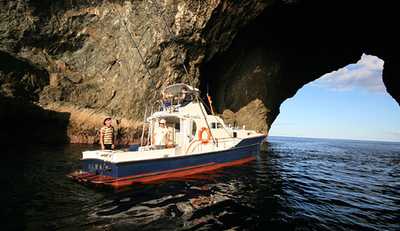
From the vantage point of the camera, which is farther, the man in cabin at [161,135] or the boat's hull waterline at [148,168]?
the man in cabin at [161,135]

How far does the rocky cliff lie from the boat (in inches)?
393

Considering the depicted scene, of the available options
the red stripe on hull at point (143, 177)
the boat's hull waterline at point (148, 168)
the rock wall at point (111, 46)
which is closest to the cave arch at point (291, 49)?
the rock wall at point (111, 46)

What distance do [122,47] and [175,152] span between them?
20.3 metres

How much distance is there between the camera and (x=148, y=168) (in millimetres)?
10906

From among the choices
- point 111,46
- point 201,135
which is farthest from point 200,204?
point 111,46

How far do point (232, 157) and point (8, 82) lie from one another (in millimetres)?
20478

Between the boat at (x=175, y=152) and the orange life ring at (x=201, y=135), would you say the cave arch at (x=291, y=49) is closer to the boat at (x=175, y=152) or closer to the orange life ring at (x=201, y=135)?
the boat at (x=175, y=152)

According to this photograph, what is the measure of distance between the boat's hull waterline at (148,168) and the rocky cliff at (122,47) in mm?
11944

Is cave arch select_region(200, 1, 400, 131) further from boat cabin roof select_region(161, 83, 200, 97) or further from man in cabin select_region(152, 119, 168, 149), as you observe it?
man in cabin select_region(152, 119, 168, 149)

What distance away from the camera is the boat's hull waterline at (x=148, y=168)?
10141mm

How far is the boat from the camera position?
33.7 ft

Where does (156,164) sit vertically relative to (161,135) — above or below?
below

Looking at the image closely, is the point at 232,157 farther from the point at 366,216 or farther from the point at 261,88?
the point at 261,88

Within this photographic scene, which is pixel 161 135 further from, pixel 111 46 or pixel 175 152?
pixel 111 46
